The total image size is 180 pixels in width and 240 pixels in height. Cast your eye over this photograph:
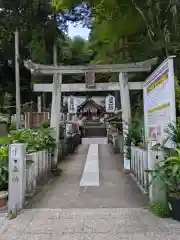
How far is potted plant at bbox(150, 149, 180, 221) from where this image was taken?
434 cm

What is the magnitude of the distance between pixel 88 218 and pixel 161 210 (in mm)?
1166

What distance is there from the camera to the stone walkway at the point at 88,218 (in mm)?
3889

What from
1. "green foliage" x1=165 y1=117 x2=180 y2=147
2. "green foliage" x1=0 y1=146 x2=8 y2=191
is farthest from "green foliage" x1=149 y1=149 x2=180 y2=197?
"green foliage" x1=0 y1=146 x2=8 y2=191

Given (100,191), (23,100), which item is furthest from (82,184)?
(23,100)

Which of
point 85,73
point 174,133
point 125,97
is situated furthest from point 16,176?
point 125,97

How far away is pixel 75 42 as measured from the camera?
3216cm

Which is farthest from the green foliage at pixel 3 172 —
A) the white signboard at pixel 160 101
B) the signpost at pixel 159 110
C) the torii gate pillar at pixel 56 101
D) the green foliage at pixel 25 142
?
the torii gate pillar at pixel 56 101

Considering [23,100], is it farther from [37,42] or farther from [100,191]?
[100,191]

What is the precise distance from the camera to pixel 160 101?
5551 mm

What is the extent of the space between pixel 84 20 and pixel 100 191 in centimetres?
1567

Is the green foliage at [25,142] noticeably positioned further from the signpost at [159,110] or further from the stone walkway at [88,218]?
the signpost at [159,110]

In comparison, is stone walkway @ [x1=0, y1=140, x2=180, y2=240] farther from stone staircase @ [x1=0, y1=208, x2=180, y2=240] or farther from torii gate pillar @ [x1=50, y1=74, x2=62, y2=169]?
torii gate pillar @ [x1=50, y1=74, x2=62, y2=169]

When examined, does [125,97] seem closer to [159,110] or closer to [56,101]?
A: [56,101]

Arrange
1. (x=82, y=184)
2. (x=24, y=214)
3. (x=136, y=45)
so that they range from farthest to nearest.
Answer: (x=136, y=45)
(x=82, y=184)
(x=24, y=214)
